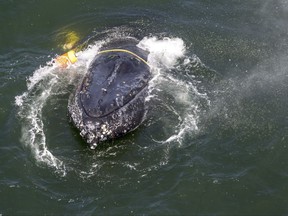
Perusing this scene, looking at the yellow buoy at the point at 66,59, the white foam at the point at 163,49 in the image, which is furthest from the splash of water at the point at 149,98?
the yellow buoy at the point at 66,59

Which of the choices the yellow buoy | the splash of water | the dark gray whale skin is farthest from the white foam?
the yellow buoy

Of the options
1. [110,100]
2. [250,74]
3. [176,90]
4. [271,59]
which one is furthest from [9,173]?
[271,59]

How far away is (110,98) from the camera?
72.7 feet

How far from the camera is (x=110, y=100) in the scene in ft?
72.5

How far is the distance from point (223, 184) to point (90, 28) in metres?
13.2

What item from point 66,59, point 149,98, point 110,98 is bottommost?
point 110,98

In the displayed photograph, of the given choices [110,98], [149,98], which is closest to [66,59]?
[110,98]

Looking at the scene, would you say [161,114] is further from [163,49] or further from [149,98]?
[163,49]

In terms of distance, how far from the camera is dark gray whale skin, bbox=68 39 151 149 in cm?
2175

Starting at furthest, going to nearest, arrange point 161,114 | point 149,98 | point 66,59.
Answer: point 66,59 → point 149,98 → point 161,114

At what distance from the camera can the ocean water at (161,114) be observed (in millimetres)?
20312

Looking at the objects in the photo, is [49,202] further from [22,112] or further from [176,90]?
[176,90]

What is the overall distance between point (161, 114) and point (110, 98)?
2789mm

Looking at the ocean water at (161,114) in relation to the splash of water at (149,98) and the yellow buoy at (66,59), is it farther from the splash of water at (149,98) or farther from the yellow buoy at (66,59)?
the yellow buoy at (66,59)
